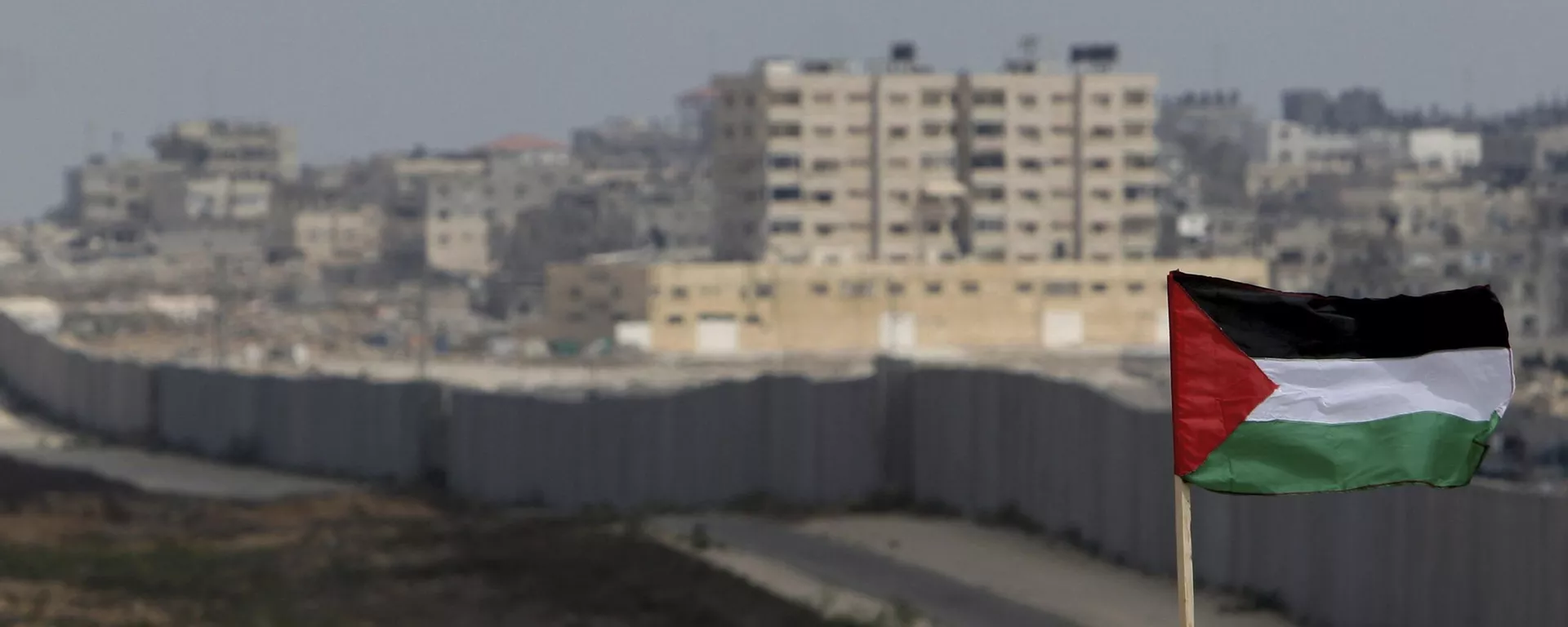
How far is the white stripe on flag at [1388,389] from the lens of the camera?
8.66 m

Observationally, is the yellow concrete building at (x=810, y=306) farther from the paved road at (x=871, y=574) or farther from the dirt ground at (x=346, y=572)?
the paved road at (x=871, y=574)

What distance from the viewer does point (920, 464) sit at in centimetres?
2283

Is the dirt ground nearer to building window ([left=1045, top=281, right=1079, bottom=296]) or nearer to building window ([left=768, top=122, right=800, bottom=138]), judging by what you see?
building window ([left=1045, top=281, right=1079, bottom=296])

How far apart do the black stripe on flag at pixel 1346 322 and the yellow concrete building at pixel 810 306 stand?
134 meters

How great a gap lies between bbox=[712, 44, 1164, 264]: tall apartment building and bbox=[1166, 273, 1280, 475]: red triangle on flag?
509 feet

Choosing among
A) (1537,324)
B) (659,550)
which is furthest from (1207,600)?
(1537,324)

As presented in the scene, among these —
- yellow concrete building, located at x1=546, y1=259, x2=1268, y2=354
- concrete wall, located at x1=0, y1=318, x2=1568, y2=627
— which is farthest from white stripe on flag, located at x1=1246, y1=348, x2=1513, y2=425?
yellow concrete building, located at x1=546, y1=259, x2=1268, y2=354

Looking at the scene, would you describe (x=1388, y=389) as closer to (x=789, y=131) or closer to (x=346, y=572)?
(x=346, y=572)

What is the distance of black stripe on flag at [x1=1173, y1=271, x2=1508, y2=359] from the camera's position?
867 cm

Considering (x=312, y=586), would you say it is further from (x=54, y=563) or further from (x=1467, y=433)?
(x=1467, y=433)

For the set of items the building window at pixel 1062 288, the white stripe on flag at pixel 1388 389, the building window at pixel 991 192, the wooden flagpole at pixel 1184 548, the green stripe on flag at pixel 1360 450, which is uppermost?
the building window at pixel 991 192

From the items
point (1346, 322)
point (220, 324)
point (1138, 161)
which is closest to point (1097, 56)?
point (1138, 161)

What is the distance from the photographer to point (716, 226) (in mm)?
171500

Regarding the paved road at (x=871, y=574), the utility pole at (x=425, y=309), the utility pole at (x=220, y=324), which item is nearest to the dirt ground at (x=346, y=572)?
the paved road at (x=871, y=574)
